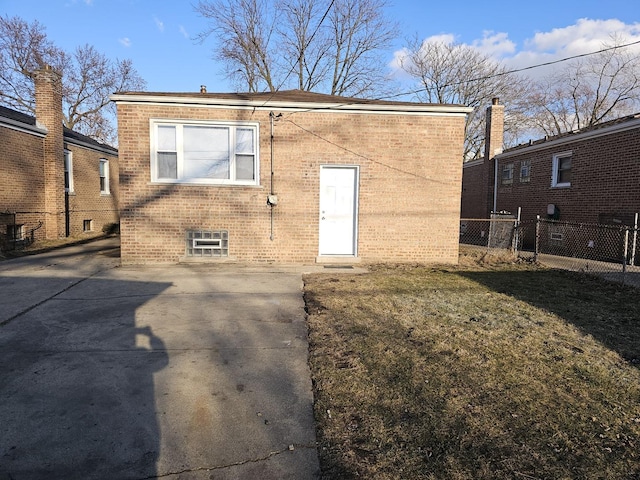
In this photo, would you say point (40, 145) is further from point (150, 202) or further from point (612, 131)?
point (612, 131)

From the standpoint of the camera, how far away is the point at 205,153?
8.46 m

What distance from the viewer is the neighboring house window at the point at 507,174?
52.5ft

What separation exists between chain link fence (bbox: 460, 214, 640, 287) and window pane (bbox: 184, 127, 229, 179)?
20.9 ft

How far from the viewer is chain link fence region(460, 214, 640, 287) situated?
9000 millimetres

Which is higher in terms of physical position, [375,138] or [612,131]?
[612,131]

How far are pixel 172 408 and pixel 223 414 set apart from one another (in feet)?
1.30

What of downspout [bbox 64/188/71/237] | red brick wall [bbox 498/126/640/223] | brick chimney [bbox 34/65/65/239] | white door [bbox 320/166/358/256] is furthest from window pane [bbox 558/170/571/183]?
downspout [bbox 64/188/71/237]

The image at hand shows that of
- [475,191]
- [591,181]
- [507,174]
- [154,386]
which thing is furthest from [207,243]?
[475,191]

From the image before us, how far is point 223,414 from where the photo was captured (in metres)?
2.68

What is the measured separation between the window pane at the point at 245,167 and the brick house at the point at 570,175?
1003cm

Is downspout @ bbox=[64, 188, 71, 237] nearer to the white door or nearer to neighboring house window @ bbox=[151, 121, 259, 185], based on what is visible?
neighboring house window @ bbox=[151, 121, 259, 185]

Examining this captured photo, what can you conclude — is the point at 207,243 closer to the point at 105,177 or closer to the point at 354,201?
the point at 354,201

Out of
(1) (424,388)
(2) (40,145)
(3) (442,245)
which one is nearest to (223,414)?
(1) (424,388)

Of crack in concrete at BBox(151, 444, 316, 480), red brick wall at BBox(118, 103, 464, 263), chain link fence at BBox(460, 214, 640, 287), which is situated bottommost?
crack in concrete at BBox(151, 444, 316, 480)
